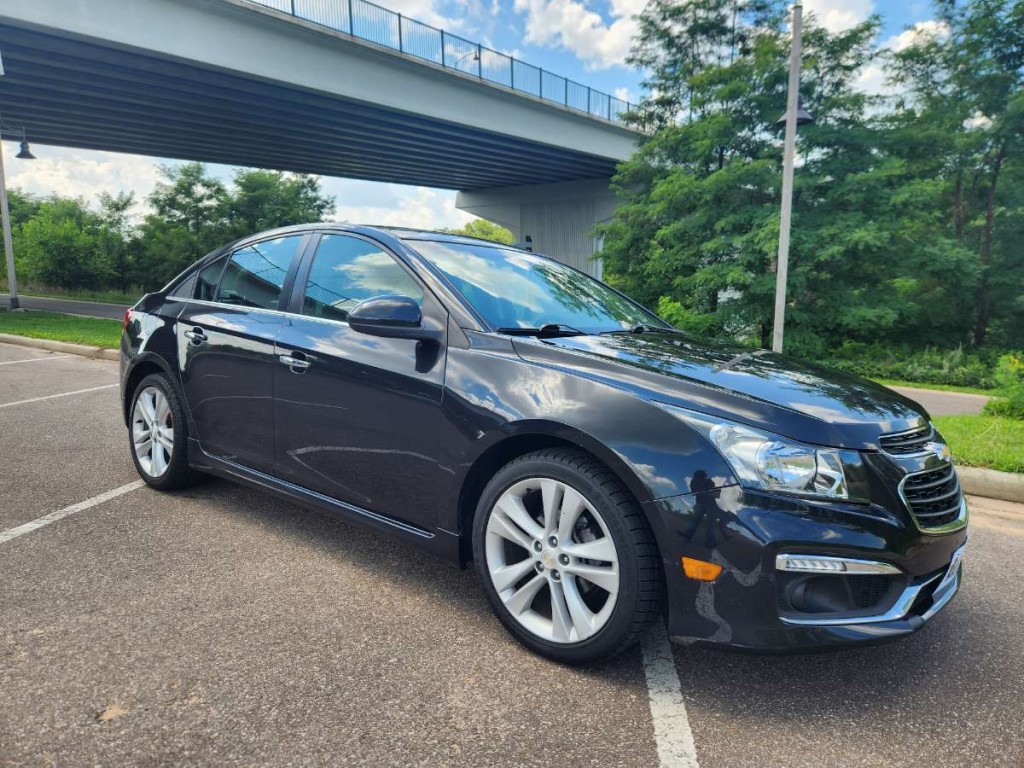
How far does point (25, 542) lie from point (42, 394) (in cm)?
490

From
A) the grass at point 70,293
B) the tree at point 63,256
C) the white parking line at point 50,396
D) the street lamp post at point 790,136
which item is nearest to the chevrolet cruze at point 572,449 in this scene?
the white parking line at point 50,396

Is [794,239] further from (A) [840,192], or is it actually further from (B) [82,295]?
(B) [82,295]

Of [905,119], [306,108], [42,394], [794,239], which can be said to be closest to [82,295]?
[306,108]

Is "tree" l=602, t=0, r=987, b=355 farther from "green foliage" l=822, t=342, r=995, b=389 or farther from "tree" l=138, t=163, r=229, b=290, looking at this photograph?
"tree" l=138, t=163, r=229, b=290

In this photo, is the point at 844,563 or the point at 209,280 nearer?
the point at 844,563

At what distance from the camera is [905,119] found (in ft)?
54.2

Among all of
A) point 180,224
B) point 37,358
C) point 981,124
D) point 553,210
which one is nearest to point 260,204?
point 180,224

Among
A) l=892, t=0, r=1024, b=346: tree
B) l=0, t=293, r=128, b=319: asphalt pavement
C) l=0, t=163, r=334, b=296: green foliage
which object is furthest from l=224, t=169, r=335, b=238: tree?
l=892, t=0, r=1024, b=346: tree

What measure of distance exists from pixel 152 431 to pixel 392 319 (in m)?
2.28

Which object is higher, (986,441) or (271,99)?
(271,99)

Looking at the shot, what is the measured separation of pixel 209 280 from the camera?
3.96 meters

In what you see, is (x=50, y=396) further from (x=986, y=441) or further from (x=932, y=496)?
(x=986, y=441)

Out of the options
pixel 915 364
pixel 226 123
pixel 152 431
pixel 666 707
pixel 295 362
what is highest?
pixel 226 123

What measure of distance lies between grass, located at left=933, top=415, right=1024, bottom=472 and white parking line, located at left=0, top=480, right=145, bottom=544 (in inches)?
226
